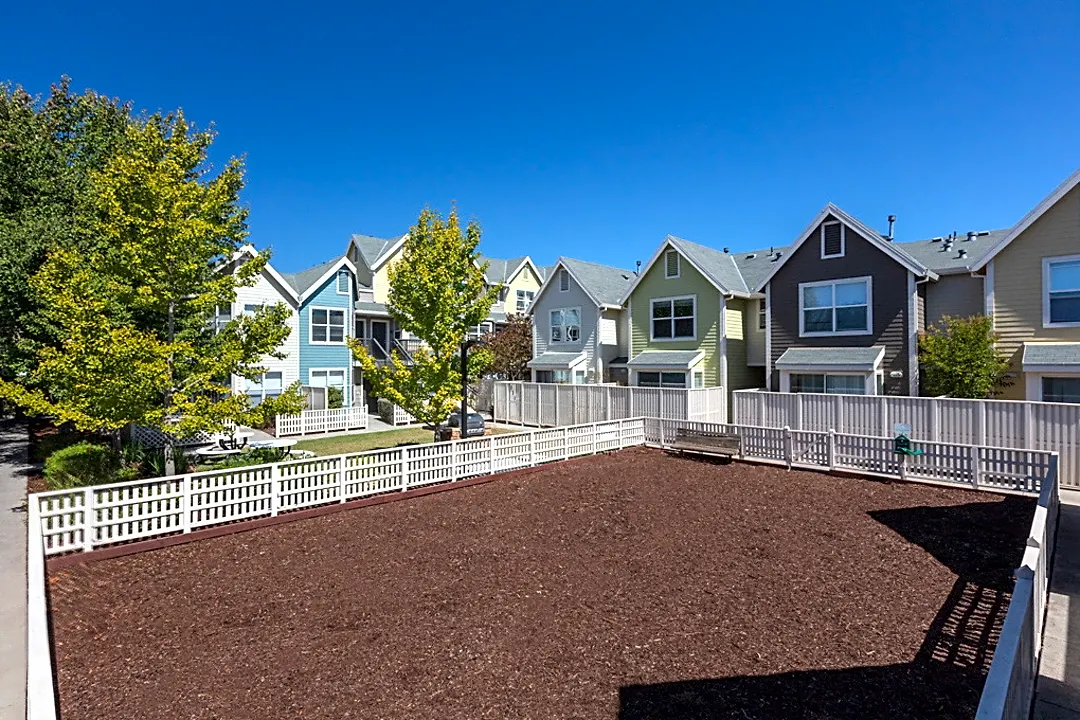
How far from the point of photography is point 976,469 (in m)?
12.2

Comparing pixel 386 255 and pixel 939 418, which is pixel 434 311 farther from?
pixel 386 255

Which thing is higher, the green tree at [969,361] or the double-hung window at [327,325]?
the double-hung window at [327,325]

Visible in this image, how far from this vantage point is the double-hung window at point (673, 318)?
82.9 ft

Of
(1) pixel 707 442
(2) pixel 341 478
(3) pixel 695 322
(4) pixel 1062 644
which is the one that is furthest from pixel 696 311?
(4) pixel 1062 644

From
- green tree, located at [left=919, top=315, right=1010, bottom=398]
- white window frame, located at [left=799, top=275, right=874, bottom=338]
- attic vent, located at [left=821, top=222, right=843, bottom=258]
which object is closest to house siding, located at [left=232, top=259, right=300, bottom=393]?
white window frame, located at [left=799, top=275, right=874, bottom=338]

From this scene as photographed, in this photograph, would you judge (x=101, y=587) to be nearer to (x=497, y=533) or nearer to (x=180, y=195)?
(x=497, y=533)

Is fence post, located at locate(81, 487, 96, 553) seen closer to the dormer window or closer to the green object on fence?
the green object on fence

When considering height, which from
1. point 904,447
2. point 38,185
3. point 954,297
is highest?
point 38,185

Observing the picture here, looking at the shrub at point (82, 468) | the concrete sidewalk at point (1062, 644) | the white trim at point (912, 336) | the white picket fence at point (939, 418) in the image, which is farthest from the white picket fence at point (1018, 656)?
the shrub at point (82, 468)

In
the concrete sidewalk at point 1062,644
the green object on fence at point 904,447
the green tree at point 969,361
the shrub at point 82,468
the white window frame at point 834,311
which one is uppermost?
the white window frame at point 834,311

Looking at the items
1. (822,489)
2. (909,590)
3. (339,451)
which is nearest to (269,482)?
(339,451)

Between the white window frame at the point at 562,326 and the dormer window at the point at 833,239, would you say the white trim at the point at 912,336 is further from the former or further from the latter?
the white window frame at the point at 562,326

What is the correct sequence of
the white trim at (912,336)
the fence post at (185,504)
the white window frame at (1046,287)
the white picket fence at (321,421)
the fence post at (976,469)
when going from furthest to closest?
the white picket fence at (321,421) < the white trim at (912,336) < the white window frame at (1046,287) < the fence post at (976,469) < the fence post at (185,504)

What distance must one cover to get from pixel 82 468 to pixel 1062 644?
18742 mm
